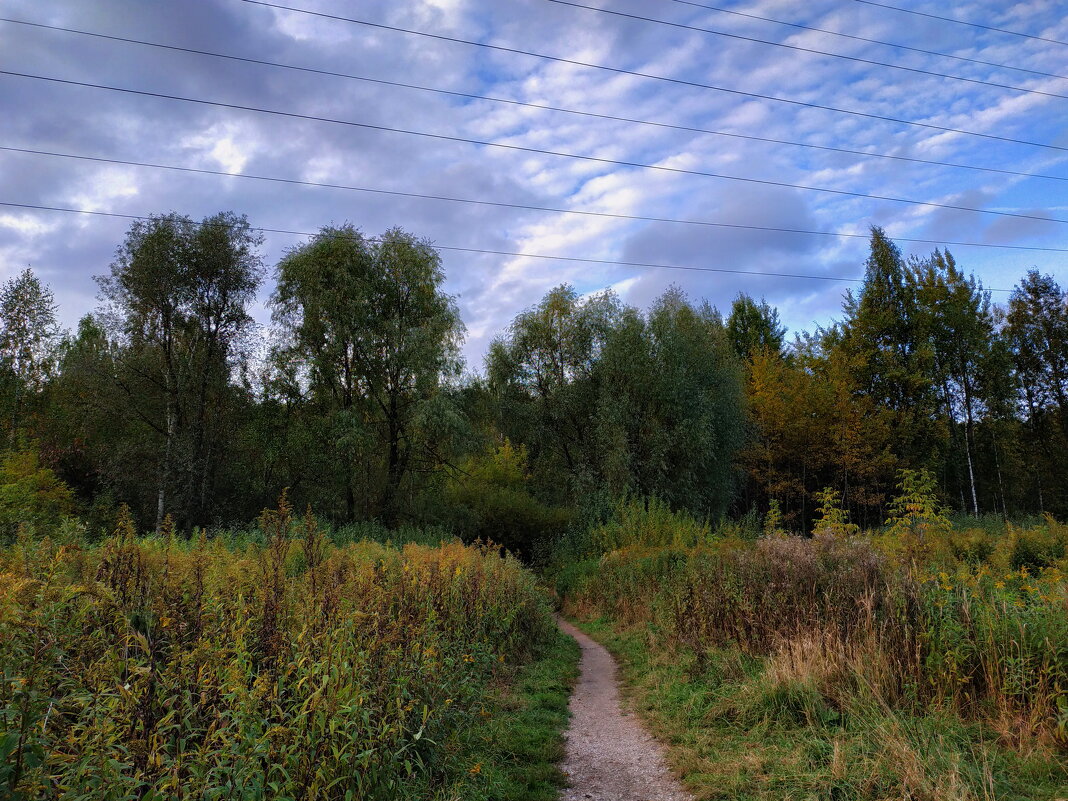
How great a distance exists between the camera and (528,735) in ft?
18.5

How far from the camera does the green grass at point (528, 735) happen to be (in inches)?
178

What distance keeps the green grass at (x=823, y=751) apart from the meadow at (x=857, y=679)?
1 centimetres

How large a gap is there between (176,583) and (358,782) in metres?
2.17

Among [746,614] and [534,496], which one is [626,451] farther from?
[746,614]

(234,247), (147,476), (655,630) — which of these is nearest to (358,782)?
(655,630)

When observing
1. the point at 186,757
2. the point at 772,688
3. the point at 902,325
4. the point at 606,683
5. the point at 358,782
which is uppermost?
the point at 902,325

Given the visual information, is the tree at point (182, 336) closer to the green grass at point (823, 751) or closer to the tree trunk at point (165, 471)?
the tree trunk at point (165, 471)

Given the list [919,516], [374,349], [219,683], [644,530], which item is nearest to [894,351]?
[644,530]

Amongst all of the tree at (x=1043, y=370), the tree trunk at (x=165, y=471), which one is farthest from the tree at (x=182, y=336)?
the tree at (x=1043, y=370)

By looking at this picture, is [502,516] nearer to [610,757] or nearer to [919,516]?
[919,516]

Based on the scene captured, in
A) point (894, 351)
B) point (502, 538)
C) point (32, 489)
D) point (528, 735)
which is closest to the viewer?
point (528, 735)

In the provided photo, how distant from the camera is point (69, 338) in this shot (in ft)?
112

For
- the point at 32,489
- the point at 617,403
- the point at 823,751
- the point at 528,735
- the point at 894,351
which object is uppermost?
the point at 894,351

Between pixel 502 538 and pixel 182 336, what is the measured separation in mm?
13697
